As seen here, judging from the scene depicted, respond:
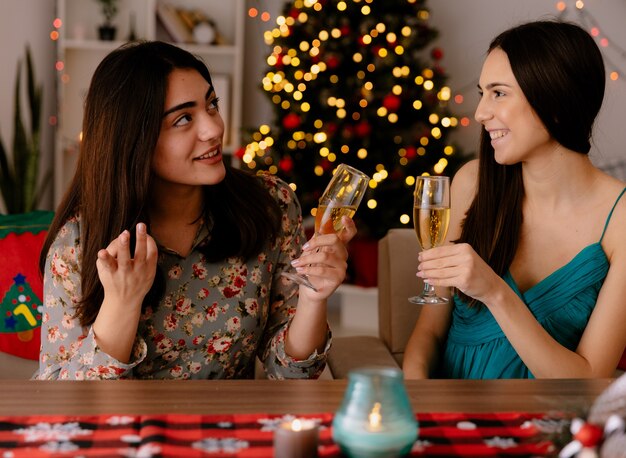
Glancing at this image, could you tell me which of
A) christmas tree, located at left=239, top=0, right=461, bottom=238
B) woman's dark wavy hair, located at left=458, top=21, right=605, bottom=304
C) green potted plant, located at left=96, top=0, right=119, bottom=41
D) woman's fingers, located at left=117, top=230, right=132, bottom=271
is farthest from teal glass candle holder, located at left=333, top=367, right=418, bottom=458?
green potted plant, located at left=96, top=0, right=119, bottom=41

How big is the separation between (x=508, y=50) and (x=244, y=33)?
4.05 meters

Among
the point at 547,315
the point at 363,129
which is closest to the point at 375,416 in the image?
the point at 547,315

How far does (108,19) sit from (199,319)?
402 cm

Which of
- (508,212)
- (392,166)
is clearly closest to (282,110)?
(392,166)

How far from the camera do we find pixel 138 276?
1779 millimetres

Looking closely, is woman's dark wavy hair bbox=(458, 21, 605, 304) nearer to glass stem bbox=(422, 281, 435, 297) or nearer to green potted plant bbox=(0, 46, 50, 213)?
glass stem bbox=(422, 281, 435, 297)

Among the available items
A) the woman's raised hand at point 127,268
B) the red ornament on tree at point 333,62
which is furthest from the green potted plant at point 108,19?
the woman's raised hand at point 127,268

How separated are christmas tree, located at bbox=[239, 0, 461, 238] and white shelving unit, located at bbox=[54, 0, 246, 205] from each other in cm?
58

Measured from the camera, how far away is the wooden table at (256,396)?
1421mm

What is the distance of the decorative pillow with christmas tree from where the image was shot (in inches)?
88.0

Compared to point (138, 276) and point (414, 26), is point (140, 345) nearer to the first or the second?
point (138, 276)

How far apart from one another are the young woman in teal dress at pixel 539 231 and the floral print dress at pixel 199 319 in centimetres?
34

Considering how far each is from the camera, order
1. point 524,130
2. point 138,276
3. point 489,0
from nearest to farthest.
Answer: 1. point 138,276
2. point 524,130
3. point 489,0

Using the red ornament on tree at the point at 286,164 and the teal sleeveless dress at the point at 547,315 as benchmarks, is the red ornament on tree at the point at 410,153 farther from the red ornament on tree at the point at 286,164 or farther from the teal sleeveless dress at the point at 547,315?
the teal sleeveless dress at the point at 547,315
